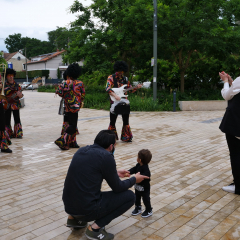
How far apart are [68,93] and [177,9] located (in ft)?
35.1

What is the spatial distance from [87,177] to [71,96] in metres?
4.02

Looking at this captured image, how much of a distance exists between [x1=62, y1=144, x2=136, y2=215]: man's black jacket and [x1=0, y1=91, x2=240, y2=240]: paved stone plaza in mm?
491

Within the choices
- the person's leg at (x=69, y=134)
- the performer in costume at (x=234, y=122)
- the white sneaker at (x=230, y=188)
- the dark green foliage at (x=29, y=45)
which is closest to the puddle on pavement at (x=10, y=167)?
the person's leg at (x=69, y=134)

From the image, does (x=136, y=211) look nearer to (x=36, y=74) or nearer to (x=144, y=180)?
(x=144, y=180)

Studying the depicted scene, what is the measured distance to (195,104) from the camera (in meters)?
→ 14.9

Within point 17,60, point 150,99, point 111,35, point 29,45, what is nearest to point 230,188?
point 150,99

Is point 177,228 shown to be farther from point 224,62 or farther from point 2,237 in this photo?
point 224,62

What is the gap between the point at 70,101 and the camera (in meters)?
6.59

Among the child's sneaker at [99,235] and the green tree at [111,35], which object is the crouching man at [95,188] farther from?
the green tree at [111,35]

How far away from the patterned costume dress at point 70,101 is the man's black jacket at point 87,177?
12.6ft

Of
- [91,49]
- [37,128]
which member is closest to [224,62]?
[91,49]

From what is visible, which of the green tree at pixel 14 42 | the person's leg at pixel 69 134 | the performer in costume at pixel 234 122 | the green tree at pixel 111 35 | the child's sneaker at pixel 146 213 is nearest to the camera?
the child's sneaker at pixel 146 213

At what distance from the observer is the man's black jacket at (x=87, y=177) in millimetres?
2793

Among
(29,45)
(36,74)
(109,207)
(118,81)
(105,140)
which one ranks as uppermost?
(29,45)
